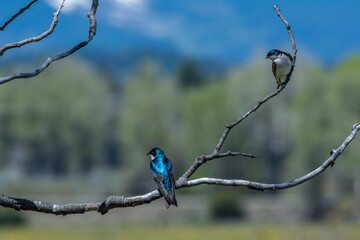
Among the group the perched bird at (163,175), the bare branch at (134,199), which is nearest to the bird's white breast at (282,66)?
the bare branch at (134,199)

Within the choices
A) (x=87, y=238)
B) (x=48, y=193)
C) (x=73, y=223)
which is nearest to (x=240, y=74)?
(x=48, y=193)

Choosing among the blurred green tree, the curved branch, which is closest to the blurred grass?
the curved branch

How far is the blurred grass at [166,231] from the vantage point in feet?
120

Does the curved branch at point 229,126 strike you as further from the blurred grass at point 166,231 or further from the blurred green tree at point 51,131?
the blurred green tree at point 51,131

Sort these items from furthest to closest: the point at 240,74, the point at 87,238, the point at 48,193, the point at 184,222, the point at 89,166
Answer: the point at 240,74 → the point at 89,166 → the point at 48,193 → the point at 184,222 → the point at 87,238

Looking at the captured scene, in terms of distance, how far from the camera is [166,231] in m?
41.7

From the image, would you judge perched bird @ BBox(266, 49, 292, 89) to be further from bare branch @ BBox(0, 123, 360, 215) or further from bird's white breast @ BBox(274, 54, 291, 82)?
bare branch @ BBox(0, 123, 360, 215)

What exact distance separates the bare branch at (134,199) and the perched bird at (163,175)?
42 cm

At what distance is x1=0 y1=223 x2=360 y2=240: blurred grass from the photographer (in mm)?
36656

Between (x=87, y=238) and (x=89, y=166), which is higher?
(x=89, y=166)

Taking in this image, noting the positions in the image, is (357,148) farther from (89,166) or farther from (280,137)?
(89,166)

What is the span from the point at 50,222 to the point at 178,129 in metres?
35.0

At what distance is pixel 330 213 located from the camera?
56.3 metres

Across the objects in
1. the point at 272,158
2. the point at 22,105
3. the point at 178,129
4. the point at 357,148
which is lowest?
the point at 357,148
